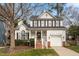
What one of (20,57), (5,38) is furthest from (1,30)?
(20,57)

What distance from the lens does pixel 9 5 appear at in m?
12.3

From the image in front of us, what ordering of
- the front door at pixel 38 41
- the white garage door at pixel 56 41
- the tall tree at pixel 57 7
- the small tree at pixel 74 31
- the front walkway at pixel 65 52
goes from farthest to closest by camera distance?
the white garage door at pixel 56 41 < the front door at pixel 38 41 < the small tree at pixel 74 31 < the tall tree at pixel 57 7 < the front walkway at pixel 65 52

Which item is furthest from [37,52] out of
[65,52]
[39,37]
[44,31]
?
[65,52]

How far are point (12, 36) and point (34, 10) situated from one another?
1173mm

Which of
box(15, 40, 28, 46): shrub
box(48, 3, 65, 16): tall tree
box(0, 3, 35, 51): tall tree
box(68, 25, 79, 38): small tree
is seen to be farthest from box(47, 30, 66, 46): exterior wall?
box(0, 3, 35, 51): tall tree

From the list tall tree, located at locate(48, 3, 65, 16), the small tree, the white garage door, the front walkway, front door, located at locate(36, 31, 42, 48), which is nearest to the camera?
the front walkway

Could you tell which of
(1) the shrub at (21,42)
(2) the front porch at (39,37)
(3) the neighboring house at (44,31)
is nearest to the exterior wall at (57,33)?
(3) the neighboring house at (44,31)

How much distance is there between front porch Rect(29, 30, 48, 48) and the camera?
1246cm

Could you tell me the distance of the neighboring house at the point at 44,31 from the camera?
40.9 feet

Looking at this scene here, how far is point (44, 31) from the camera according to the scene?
12.6 metres

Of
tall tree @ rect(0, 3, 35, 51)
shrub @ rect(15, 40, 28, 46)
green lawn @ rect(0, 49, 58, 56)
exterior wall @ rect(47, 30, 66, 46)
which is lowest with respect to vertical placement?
green lawn @ rect(0, 49, 58, 56)

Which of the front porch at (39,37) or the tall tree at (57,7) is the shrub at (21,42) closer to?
the front porch at (39,37)

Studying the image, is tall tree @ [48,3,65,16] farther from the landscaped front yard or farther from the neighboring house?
the landscaped front yard

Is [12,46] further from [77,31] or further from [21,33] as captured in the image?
[77,31]
